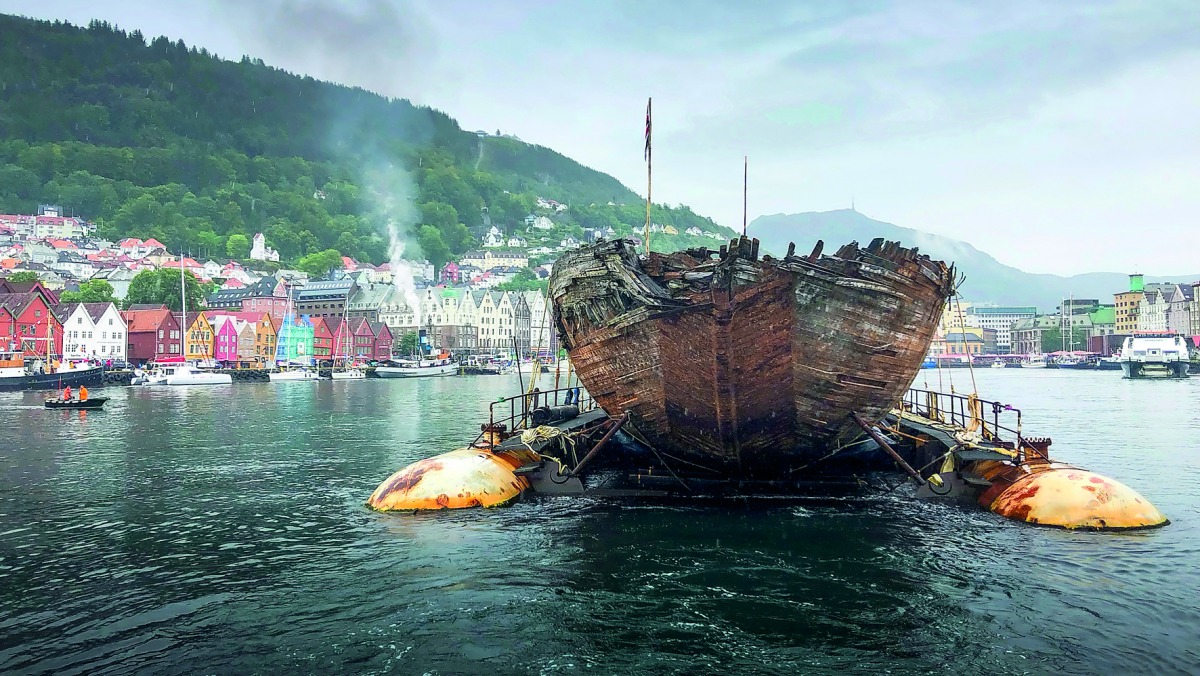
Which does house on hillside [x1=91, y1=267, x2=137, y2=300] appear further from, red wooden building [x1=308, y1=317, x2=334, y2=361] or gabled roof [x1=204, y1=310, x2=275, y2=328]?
red wooden building [x1=308, y1=317, x2=334, y2=361]

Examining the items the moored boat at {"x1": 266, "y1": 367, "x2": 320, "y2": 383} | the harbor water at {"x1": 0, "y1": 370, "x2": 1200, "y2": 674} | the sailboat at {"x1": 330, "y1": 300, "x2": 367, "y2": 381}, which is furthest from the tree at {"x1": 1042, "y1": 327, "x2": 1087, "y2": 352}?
the harbor water at {"x1": 0, "y1": 370, "x2": 1200, "y2": 674}

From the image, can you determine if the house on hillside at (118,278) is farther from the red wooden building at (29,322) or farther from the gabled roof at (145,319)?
the red wooden building at (29,322)

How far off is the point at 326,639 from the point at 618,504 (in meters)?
8.52

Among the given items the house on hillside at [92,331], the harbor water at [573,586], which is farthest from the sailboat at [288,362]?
the harbor water at [573,586]

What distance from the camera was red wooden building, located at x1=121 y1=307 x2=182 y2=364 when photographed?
9688 centimetres

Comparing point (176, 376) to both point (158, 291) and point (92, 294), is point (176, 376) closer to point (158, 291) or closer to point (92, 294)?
point (158, 291)

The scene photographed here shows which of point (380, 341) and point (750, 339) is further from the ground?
point (380, 341)

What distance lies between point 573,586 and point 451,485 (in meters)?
5.45

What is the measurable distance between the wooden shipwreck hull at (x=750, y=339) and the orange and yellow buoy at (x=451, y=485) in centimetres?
309

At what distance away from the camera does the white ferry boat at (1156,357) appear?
91125 mm

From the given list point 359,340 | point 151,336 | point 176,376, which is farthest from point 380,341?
point 176,376

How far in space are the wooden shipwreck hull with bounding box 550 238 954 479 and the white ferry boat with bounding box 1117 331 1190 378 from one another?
322 feet

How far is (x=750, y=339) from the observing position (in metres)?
12.8

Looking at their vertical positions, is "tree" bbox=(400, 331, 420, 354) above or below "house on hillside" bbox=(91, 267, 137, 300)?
below
